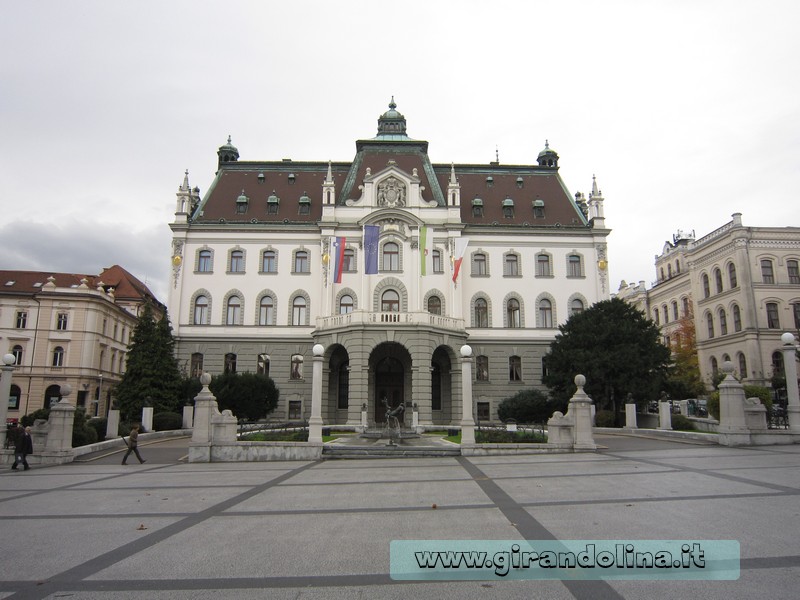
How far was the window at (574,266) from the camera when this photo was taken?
46.8 meters

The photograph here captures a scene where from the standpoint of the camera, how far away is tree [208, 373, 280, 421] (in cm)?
3903

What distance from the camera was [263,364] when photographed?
44.4 m

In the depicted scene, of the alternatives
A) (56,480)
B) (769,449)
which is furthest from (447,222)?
(56,480)

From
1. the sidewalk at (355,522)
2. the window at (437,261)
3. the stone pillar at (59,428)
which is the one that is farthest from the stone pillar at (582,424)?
the window at (437,261)

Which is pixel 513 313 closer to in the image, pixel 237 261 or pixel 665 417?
pixel 665 417

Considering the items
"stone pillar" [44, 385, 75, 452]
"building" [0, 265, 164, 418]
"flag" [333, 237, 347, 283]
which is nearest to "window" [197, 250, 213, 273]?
"flag" [333, 237, 347, 283]

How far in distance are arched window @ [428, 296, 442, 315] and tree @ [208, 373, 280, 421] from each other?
43.2 feet

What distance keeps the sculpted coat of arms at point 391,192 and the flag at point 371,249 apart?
4967 millimetres

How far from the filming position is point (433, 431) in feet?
122

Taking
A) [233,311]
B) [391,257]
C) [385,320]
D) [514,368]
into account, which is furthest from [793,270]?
[233,311]

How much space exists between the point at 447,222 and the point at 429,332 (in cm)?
964

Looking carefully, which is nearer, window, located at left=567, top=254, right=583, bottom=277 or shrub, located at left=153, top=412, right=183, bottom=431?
shrub, located at left=153, top=412, right=183, bottom=431

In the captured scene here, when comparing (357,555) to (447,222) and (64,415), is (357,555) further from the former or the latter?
(447,222)

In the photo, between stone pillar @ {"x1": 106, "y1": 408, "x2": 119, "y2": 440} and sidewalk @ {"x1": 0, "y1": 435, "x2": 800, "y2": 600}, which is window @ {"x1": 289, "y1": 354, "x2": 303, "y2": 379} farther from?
sidewalk @ {"x1": 0, "y1": 435, "x2": 800, "y2": 600}
